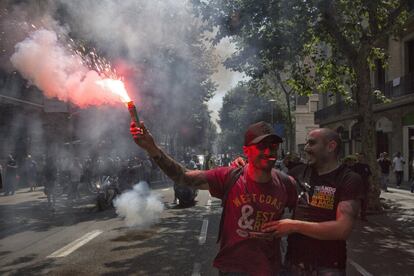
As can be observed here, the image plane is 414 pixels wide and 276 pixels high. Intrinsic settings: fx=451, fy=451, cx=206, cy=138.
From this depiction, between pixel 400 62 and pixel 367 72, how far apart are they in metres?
13.0

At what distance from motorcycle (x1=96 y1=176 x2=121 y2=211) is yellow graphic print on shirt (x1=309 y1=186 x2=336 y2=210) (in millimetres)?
11127

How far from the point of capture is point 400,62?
25.1m

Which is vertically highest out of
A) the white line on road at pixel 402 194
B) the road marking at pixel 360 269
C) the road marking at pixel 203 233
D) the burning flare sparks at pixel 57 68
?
the burning flare sparks at pixel 57 68

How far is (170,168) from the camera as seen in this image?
126 inches

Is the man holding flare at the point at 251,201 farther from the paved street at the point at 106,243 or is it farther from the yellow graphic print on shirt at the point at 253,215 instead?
the paved street at the point at 106,243

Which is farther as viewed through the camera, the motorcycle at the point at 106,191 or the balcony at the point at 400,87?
the balcony at the point at 400,87

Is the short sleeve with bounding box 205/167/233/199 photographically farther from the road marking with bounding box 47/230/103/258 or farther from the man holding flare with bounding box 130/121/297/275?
the road marking with bounding box 47/230/103/258

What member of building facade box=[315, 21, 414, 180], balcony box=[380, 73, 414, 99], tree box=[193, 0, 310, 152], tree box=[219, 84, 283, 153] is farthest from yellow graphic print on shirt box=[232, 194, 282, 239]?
tree box=[219, 84, 283, 153]

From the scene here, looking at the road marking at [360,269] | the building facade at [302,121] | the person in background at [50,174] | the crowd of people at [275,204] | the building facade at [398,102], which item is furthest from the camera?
the building facade at [302,121]

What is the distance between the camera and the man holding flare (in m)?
2.87

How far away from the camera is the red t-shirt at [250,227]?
286 cm

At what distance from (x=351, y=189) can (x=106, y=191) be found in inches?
455

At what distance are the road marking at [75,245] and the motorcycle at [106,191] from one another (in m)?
3.72

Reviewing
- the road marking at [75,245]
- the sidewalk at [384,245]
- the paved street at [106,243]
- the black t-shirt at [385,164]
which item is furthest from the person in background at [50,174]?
the black t-shirt at [385,164]
